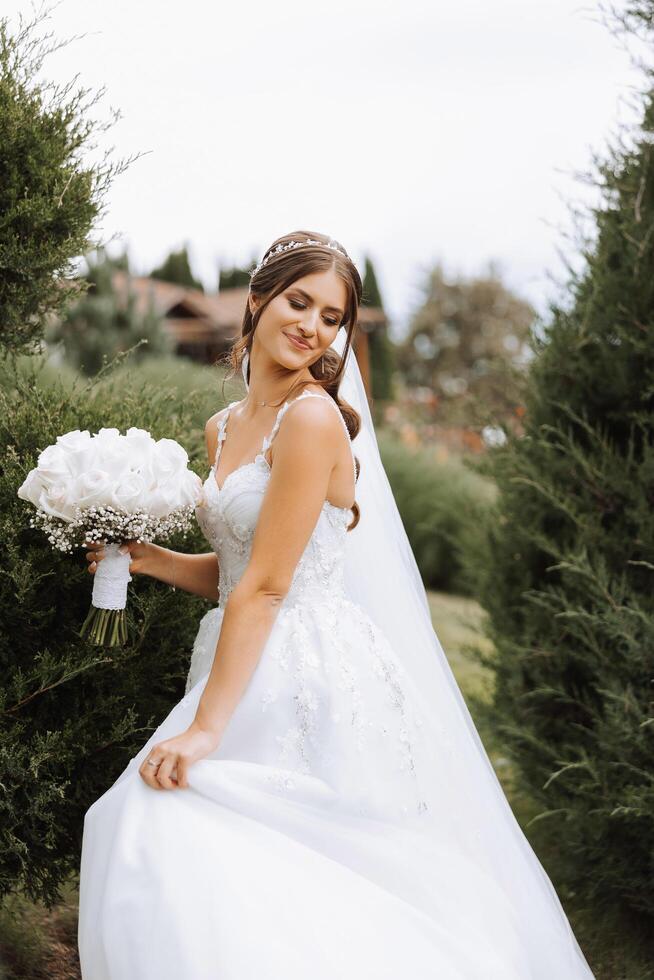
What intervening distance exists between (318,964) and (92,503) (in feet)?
4.13

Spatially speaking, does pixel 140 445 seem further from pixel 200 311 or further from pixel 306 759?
pixel 200 311

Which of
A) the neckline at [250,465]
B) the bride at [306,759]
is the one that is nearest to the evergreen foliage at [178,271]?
the bride at [306,759]

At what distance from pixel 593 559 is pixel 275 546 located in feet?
7.11

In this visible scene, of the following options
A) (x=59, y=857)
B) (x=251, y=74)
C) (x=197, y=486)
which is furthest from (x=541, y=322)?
(x=251, y=74)

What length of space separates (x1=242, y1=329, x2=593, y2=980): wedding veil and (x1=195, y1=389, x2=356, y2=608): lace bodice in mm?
261

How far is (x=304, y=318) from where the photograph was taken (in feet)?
9.02

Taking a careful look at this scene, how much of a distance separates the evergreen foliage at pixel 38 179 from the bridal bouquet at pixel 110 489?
3.36 feet

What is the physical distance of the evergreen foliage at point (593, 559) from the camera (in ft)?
12.8

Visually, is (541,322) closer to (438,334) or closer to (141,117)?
(141,117)

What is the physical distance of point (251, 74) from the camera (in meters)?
8.75

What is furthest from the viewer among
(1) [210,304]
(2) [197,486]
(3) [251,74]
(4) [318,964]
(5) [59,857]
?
(1) [210,304]

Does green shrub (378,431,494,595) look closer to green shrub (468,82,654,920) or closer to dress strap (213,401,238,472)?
green shrub (468,82,654,920)

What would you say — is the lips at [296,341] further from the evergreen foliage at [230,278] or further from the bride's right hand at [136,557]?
the evergreen foliage at [230,278]

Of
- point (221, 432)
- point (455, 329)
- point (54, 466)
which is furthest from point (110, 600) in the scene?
point (455, 329)
